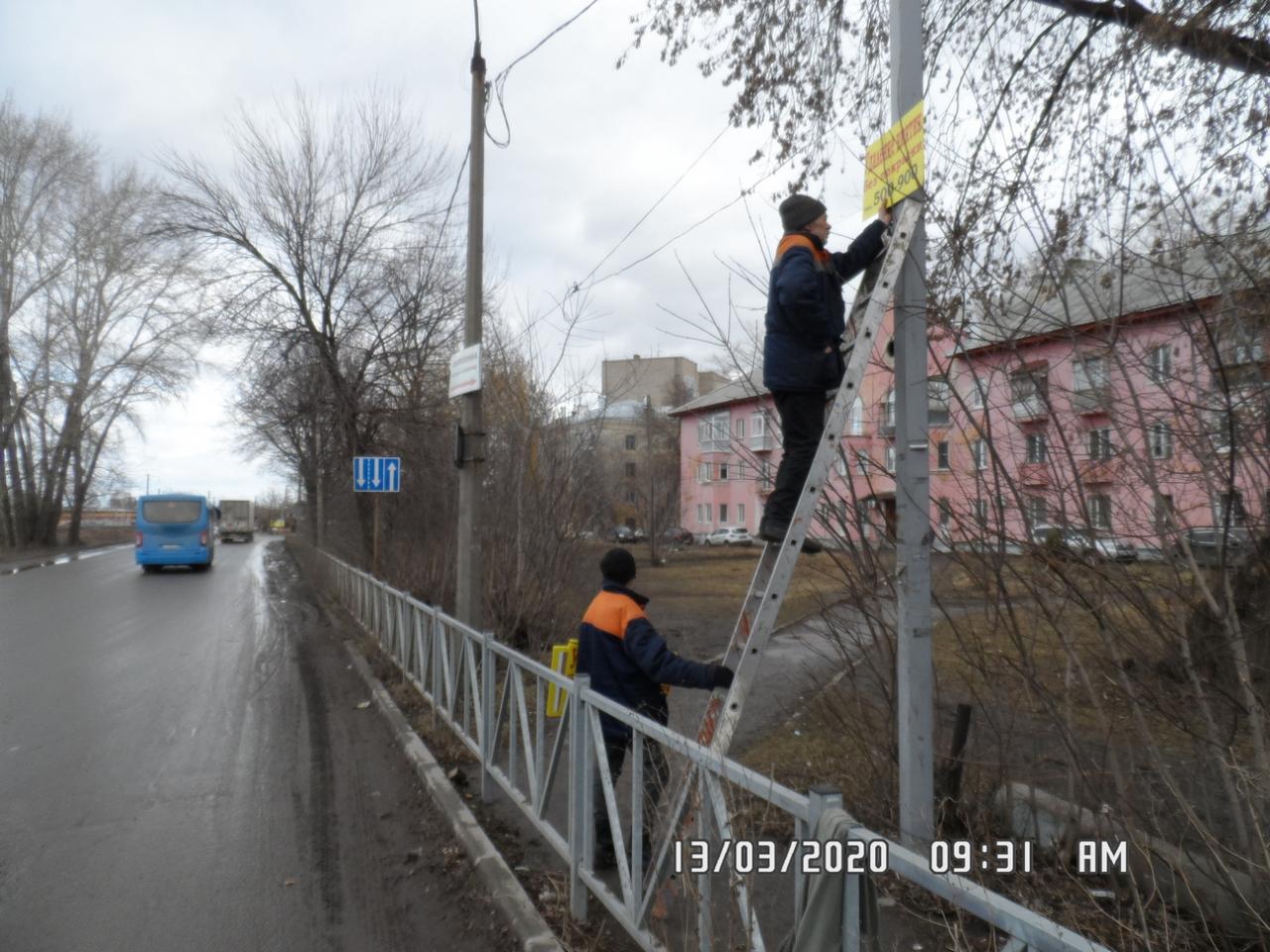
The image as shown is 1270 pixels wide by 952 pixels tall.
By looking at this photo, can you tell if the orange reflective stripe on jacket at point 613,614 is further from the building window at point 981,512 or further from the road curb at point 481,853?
the building window at point 981,512

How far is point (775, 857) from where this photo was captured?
297 centimetres

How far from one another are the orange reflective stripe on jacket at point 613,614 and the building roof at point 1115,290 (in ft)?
6.19

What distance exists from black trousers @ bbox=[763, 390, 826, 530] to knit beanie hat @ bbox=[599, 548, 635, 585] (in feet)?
3.14

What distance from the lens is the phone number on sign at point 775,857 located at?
2109 mm

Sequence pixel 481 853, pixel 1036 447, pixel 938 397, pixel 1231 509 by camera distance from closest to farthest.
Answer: pixel 1231 509, pixel 1036 447, pixel 938 397, pixel 481 853

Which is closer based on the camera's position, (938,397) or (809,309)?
(809,309)

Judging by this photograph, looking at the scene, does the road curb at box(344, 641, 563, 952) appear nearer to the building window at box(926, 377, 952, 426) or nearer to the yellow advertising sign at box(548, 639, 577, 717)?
the yellow advertising sign at box(548, 639, 577, 717)

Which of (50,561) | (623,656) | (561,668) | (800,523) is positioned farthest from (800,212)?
(50,561)

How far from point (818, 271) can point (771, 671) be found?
7592 mm

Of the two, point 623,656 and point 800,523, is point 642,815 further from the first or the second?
point 800,523

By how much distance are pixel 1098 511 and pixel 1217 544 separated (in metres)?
0.43

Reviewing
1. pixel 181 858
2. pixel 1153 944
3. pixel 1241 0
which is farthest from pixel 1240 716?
pixel 181 858

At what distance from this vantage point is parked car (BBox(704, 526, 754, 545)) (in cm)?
5169

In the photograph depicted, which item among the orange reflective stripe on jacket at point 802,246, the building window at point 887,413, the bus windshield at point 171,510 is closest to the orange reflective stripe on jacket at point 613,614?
the building window at point 887,413
